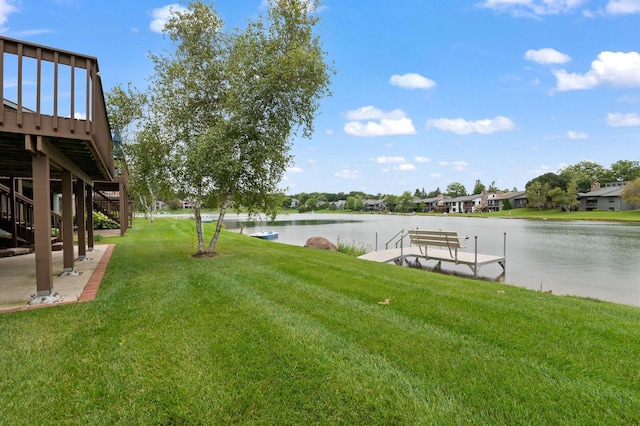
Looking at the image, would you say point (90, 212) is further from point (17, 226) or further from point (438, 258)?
point (438, 258)

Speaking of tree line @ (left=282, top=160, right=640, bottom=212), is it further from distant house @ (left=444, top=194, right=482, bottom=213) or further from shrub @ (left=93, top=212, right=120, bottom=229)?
shrub @ (left=93, top=212, right=120, bottom=229)

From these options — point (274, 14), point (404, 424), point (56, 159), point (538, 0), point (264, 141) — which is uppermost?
point (538, 0)

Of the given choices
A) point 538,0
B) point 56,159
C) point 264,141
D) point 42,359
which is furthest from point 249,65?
→ point 538,0

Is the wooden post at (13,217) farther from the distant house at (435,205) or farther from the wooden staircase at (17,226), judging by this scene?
the distant house at (435,205)

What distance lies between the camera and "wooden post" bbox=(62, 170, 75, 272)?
6.56 metres

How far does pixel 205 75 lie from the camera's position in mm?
9414

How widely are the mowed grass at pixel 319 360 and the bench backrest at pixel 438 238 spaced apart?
5.63m

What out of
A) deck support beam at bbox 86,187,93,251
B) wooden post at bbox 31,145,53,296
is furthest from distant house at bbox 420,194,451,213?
wooden post at bbox 31,145,53,296

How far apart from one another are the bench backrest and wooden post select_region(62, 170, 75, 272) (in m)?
9.98

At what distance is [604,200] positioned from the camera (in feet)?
214

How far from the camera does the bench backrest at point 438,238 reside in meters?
11.0

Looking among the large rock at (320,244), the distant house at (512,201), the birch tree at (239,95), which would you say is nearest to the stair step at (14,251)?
the birch tree at (239,95)

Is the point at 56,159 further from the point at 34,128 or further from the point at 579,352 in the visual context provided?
the point at 579,352

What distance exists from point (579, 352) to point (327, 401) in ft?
8.45
